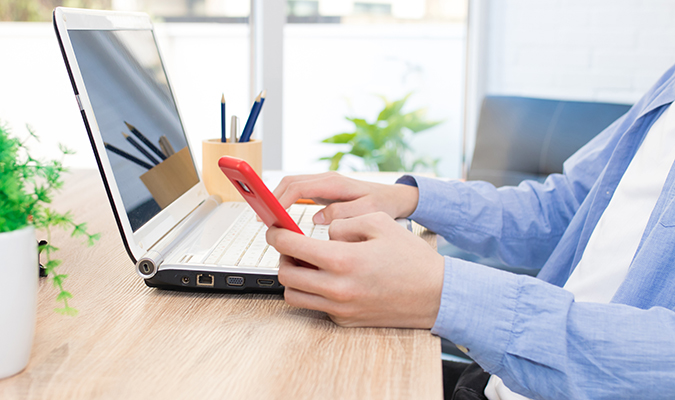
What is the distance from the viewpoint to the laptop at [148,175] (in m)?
0.55

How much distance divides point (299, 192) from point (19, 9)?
2.47 m

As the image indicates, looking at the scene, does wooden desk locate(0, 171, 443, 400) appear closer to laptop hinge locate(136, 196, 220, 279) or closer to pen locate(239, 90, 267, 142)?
laptop hinge locate(136, 196, 220, 279)

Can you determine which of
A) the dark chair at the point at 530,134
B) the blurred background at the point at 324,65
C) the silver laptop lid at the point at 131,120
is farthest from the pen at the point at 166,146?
the blurred background at the point at 324,65

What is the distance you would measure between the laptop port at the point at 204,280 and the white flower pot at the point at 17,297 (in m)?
0.17

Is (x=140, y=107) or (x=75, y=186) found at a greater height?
(x=140, y=107)

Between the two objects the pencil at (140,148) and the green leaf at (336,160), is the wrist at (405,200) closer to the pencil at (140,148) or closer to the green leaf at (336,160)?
the pencil at (140,148)

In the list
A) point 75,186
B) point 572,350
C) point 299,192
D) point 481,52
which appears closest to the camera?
point 572,350

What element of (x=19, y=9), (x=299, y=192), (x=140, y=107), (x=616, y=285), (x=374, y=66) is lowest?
(x=616, y=285)

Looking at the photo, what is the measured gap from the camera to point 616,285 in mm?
673

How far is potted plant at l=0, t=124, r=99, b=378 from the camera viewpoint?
1.24 ft

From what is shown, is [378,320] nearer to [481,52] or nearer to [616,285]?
[616,285]

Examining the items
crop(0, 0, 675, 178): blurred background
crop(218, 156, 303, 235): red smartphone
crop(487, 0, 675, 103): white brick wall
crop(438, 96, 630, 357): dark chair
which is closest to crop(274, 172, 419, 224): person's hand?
crop(218, 156, 303, 235): red smartphone

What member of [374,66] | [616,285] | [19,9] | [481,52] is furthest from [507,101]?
[19,9]

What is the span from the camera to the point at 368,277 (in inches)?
18.9
